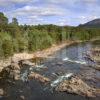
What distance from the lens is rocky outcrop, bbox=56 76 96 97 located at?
171 feet

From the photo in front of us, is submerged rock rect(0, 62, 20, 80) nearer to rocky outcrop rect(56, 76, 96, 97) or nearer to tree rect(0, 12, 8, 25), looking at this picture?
rocky outcrop rect(56, 76, 96, 97)

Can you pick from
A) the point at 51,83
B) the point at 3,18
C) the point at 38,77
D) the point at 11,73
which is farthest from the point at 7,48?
the point at 3,18

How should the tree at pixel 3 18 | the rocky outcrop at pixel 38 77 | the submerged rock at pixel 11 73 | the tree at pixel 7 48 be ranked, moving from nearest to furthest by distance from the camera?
the rocky outcrop at pixel 38 77 < the submerged rock at pixel 11 73 < the tree at pixel 7 48 < the tree at pixel 3 18

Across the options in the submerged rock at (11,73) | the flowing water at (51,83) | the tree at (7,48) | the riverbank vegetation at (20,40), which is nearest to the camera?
the flowing water at (51,83)

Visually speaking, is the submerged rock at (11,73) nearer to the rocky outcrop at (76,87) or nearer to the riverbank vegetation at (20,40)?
the rocky outcrop at (76,87)

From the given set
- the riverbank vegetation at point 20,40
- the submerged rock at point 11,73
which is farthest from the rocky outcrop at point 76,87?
the riverbank vegetation at point 20,40

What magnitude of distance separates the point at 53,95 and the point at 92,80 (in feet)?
47.1

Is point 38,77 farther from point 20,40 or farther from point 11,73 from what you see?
point 20,40

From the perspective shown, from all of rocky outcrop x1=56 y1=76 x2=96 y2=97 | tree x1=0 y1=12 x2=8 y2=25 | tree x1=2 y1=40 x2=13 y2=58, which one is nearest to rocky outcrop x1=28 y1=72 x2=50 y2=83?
rocky outcrop x1=56 y1=76 x2=96 y2=97

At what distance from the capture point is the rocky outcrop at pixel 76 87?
5203 centimetres

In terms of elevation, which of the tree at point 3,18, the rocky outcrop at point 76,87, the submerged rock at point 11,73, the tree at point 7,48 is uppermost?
the tree at point 3,18

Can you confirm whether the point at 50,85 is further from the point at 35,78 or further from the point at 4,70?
the point at 4,70

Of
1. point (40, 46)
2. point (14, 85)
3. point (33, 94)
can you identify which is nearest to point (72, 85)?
point (33, 94)

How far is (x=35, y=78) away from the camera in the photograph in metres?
63.1
